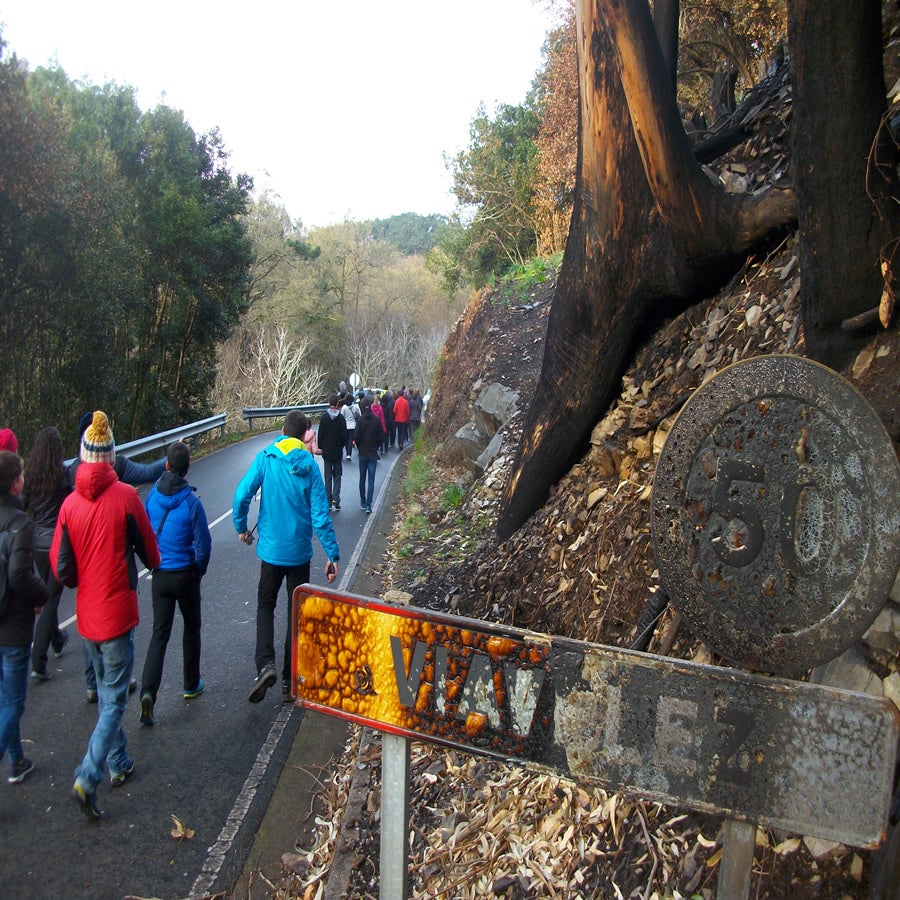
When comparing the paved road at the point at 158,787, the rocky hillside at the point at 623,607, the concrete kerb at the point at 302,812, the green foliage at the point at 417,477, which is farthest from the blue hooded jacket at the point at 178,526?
the green foliage at the point at 417,477

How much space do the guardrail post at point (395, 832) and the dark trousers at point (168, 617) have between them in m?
3.98

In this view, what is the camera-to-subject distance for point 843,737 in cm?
178

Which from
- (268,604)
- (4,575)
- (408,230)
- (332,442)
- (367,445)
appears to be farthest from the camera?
(408,230)

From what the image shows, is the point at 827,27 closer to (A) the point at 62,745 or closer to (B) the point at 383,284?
(A) the point at 62,745

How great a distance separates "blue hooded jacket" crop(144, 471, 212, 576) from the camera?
227 inches

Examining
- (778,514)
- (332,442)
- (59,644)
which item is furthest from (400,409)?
(778,514)

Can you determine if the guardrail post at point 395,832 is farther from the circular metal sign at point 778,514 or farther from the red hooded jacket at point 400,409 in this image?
the red hooded jacket at point 400,409

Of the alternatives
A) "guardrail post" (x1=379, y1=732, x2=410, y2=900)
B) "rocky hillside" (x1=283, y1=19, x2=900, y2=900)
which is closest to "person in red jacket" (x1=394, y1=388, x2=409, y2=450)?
"rocky hillside" (x1=283, y1=19, x2=900, y2=900)

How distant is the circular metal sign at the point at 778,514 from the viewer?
1894 millimetres

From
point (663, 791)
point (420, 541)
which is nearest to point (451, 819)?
point (663, 791)

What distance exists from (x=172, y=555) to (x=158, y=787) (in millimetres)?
1621

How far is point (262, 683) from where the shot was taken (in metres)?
5.89

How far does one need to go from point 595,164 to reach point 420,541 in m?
6.80

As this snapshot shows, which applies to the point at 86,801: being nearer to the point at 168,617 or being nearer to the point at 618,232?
the point at 168,617
